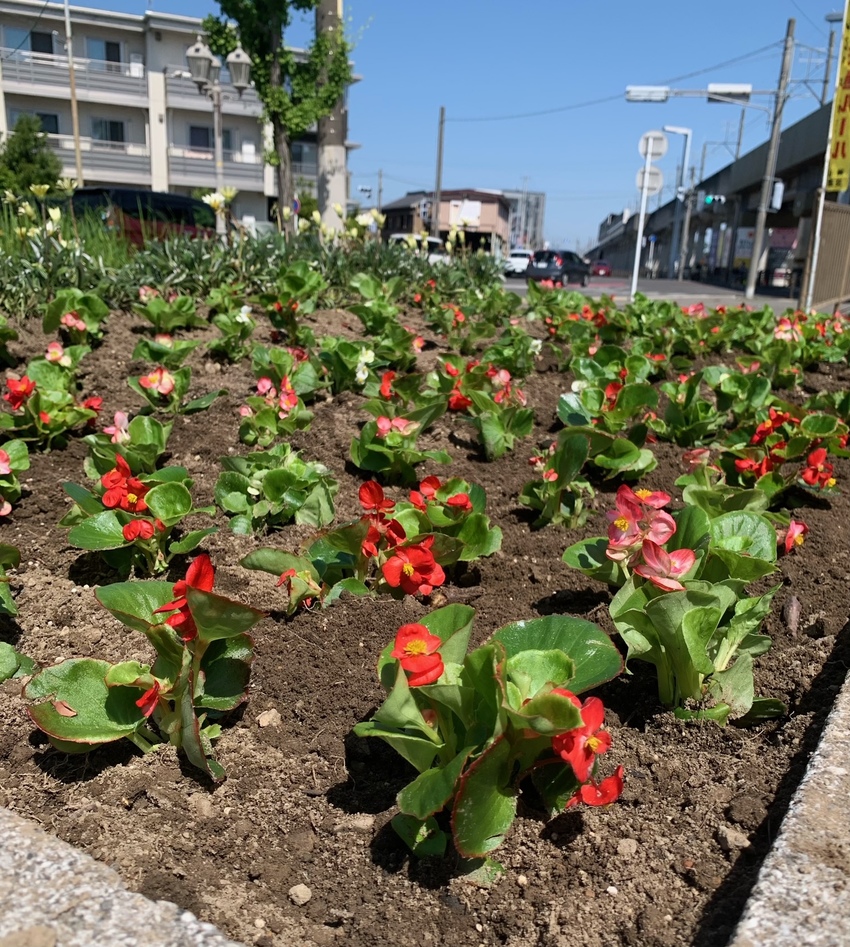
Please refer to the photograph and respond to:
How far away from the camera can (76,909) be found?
1.17 meters

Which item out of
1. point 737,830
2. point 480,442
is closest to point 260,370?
point 480,442

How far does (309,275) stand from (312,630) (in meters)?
3.77

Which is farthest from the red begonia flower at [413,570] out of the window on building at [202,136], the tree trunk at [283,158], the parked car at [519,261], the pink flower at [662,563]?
the window on building at [202,136]

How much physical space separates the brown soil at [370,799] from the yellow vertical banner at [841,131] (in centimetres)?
1338

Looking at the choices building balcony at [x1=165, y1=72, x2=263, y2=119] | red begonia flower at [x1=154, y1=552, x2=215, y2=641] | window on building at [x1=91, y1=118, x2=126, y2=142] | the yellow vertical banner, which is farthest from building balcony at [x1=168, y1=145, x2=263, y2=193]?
red begonia flower at [x1=154, y1=552, x2=215, y2=641]

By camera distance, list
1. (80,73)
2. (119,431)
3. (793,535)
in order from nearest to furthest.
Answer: (793,535), (119,431), (80,73)

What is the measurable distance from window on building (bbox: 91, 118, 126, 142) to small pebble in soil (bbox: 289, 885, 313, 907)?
45228 mm

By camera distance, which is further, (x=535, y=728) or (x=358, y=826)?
(x=358, y=826)

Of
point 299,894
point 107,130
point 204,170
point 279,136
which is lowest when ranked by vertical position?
point 299,894

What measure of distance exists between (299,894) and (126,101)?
45116 mm

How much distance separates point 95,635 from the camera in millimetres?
2141

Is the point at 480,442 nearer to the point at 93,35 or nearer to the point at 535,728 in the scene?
Result: the point at 535,728

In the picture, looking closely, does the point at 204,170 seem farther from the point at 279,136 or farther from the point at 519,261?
the point at 279,136

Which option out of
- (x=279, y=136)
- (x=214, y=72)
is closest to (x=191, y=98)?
(x=279, y=136)
